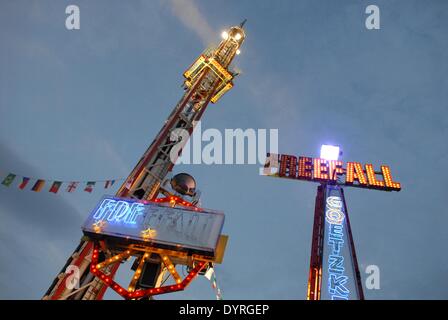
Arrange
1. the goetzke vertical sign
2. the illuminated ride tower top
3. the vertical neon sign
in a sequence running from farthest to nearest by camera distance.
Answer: the goetzke vertical sign → the vertical neon sign → the illuminated ride tower top

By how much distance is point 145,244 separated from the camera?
11422mm

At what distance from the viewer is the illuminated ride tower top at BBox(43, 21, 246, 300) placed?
449 inches

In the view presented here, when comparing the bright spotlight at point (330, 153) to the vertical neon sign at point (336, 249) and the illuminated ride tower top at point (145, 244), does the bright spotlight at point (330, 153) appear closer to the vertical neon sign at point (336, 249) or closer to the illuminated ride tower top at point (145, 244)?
the vertical neon sign at point (336, 249)

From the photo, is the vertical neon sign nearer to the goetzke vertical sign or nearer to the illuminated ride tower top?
the goetzke vertical sign

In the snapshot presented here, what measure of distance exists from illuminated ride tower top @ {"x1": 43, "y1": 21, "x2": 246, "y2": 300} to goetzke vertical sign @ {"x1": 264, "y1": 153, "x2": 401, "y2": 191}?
8307 millimetres

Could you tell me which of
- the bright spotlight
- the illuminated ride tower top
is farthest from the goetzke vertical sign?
the illuminated ride tower top

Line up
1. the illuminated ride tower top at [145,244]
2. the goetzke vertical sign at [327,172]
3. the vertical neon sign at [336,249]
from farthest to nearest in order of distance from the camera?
the goetzke vertical sign at [327,172] < the vertical neon sign at [336,249] < the illuminated ride tower top at [145,244]

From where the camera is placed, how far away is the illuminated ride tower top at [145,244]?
11.4 meters

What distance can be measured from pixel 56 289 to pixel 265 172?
17295 mm

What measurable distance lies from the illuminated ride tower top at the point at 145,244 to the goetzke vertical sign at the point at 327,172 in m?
8.31

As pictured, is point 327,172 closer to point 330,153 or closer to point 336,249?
point 330,153

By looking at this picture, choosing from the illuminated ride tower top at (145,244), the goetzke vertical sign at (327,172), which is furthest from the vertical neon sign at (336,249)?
the illuminated ride tower top at (145,244)
